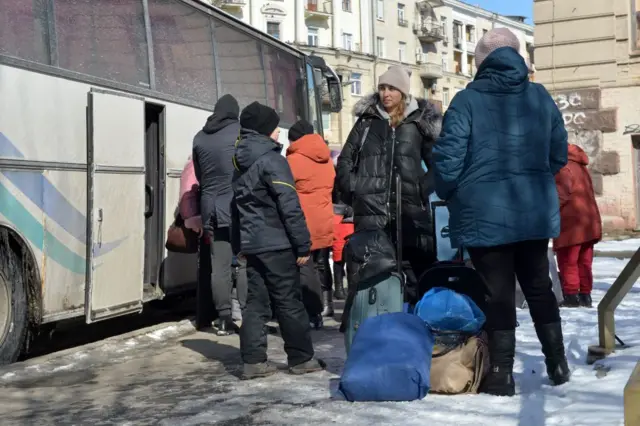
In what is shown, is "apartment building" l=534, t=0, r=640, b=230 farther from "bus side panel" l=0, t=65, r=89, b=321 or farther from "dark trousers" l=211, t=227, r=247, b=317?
"bus side panel" l=0, t=65, r=89, b=321

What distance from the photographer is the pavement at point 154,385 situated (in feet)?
17.0

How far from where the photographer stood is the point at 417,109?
6480 millimetres

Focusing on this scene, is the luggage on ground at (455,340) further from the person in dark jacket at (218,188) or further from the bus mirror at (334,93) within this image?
the bus mirror at (334,93)

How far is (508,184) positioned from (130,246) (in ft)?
13.8

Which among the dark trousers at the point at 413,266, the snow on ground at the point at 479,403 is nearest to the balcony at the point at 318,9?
the dark trousers at the point at 413,266

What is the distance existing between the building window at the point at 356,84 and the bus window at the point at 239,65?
5277 centimetres

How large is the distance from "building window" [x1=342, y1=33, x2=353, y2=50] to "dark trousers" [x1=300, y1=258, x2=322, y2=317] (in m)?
58.0

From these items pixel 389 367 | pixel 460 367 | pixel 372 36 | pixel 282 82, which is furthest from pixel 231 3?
pixel 389 367

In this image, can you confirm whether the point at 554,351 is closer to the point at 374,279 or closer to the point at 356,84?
the point at 374,279

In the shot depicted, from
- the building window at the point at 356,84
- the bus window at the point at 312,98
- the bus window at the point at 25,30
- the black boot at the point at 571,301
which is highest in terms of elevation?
the building window at the point at 356,84

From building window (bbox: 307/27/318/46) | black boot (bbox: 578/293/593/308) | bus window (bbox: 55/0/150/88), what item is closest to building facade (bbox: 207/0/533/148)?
building window (bbox: 307/27/318/46)

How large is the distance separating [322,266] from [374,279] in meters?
3.01

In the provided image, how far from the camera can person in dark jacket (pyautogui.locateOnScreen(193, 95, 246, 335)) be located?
27.8 feet

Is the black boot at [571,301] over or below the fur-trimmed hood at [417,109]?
below
